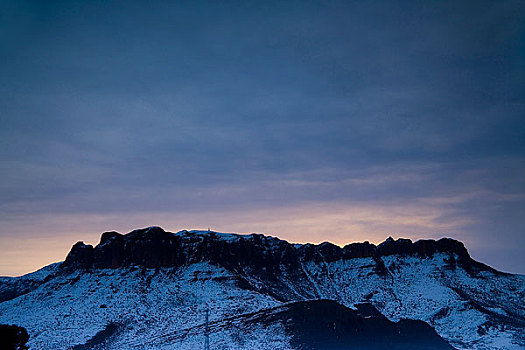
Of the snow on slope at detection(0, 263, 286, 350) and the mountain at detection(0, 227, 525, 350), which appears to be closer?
the mountain at detection(0, 227, 525, 350)

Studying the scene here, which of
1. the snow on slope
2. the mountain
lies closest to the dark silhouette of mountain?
the mountain

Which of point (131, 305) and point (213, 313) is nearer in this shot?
point (213, 313)

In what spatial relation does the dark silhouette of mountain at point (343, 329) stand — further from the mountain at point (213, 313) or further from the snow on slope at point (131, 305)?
the snow on slope at point (131, 305)

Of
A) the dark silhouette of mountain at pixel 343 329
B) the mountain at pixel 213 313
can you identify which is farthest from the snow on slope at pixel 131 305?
the dark silhouette of mountain at pixel 343 329

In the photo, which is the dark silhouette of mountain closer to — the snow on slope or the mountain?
the mountain

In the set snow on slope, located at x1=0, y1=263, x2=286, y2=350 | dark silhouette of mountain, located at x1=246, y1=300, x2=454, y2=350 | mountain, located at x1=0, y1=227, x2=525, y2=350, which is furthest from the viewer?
snow on slope, located at x1=0, y1=263, x2=286, y2=350

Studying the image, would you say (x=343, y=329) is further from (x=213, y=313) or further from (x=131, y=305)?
(x=131, y=305)

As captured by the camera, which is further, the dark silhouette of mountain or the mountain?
the dark silhouette of mountain

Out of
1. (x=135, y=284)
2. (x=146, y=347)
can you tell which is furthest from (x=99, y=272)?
(x=146, y=347)

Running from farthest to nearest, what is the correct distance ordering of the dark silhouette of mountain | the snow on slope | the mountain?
the snow on slope, the dark silhouette of mountain, the mountain

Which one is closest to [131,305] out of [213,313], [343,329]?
[213,313]

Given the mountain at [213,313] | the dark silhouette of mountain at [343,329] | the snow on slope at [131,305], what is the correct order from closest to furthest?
the mountain at [213,313] → the dark silhouette of mountain at [343,329] → the snow on slope at [131,305]

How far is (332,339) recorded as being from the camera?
138 metres

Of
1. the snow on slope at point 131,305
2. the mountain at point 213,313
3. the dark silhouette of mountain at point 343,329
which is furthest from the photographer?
the snow on slope at point 131,305
